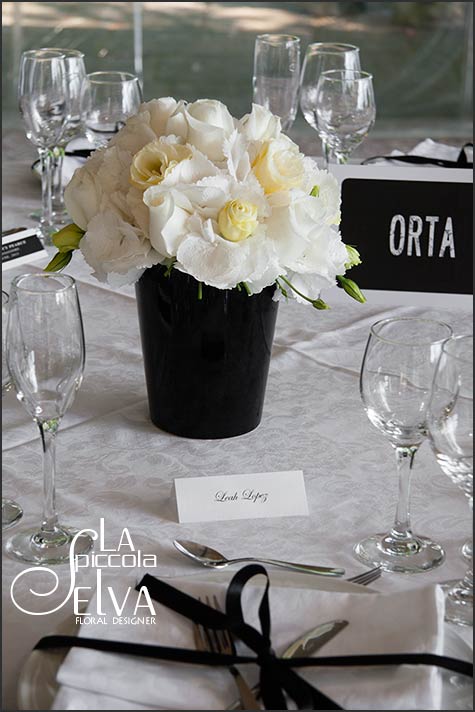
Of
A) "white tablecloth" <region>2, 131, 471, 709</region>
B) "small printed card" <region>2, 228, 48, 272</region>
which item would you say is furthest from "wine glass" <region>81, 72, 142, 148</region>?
"white tablecloth" <region>2, 131, 471, 709</region>

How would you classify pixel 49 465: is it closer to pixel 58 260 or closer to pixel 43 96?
pixel 58 260

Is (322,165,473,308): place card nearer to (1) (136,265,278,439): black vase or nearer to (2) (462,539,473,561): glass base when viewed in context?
(1) (136,265,278,439): black vase

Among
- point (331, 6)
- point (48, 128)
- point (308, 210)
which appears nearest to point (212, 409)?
point (308, 210)

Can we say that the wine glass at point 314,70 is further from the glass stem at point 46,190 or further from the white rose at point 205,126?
the white rose at point 205,126

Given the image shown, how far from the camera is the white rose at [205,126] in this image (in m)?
1.11

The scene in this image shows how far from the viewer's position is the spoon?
100 centimetres

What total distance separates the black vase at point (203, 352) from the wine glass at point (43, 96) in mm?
757

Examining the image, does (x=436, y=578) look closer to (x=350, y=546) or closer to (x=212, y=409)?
(x=350, y=546)

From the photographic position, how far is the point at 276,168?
1110 millimetres

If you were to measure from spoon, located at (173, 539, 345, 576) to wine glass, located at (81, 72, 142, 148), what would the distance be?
1.11 m

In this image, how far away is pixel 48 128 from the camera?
1913 mm

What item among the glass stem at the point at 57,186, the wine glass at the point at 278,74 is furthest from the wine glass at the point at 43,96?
the wine glass at the point at 278,74

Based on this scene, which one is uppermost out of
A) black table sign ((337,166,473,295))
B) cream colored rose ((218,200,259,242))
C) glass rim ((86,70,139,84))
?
glass rim ((86,70,139,84))

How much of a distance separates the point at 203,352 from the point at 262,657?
1.56 ft
